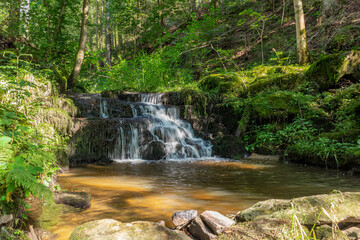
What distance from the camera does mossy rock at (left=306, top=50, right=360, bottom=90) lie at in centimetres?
687

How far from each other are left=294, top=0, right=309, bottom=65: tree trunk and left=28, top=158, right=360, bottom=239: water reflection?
462 centimetres

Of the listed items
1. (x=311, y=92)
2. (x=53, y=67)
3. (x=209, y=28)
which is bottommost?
(x=311, y=92)

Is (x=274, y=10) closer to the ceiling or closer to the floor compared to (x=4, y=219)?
closer to the ceiling

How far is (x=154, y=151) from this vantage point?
25.3ft

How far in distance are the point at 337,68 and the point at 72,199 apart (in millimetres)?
7463

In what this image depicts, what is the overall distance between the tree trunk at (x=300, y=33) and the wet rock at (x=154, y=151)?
6.01 metres

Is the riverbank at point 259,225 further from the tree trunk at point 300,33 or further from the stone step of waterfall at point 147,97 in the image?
the stone step of waterfall at point 147,97

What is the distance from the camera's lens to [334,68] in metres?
7.03

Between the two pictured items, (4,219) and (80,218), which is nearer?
(4,219)

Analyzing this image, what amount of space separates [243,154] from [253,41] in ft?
30.3

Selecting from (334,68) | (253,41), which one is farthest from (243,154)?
(253,41)

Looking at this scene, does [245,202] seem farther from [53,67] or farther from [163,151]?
[53,67]

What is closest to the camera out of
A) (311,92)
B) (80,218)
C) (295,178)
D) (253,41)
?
(80,218)

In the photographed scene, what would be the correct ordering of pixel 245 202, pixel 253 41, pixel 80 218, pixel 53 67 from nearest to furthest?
1. pixel 80 218
2. pixel 245 202
3. pixel 53 67
4. pixel 253 41
